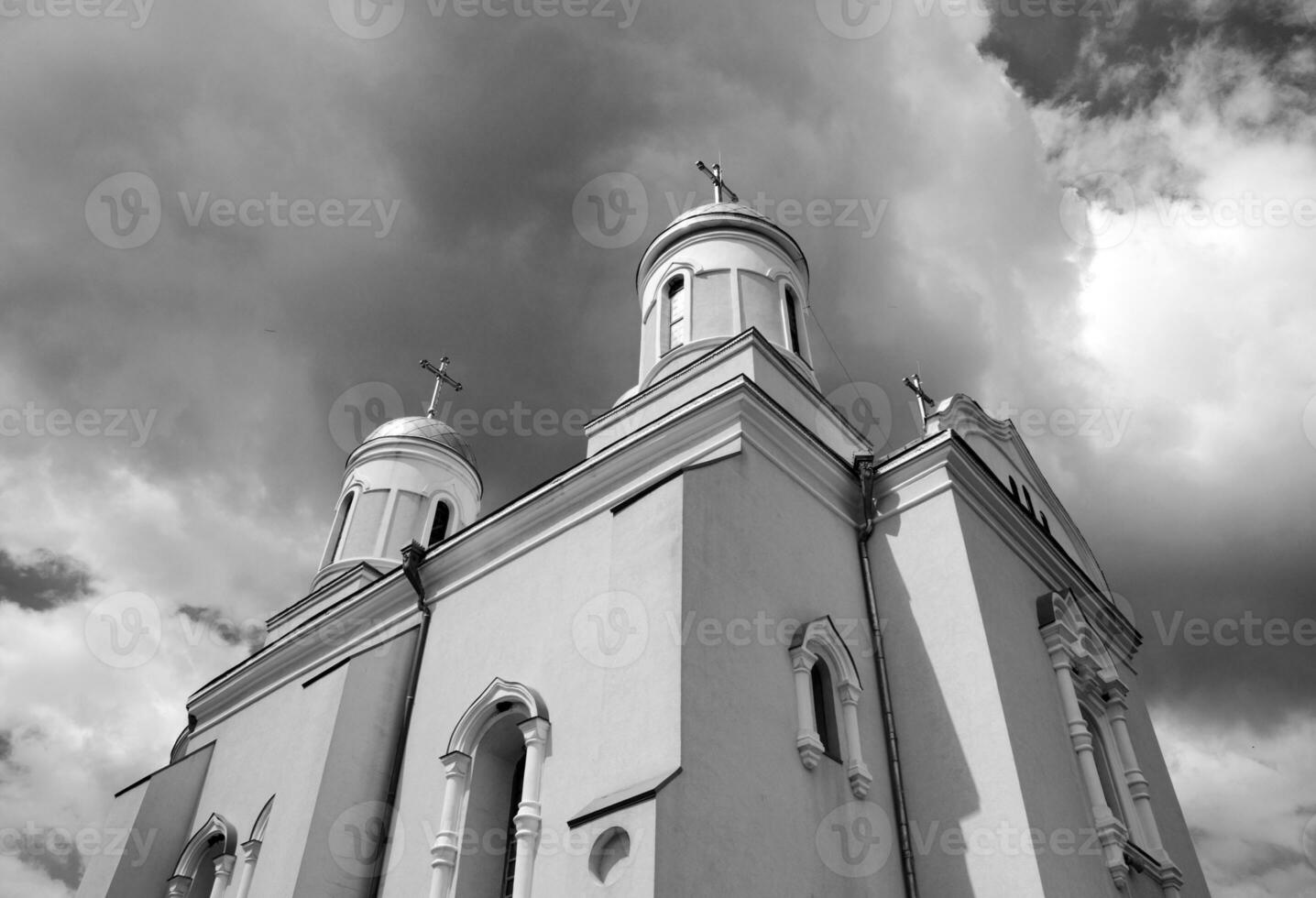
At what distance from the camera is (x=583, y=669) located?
1059 cm

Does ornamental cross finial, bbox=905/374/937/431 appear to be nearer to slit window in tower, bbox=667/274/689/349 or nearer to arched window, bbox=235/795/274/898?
slit window in tower, bbox=667/274/689/349

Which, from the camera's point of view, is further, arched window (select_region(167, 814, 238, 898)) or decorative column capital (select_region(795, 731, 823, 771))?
arched window (select_region(167, 814, 238, 898))

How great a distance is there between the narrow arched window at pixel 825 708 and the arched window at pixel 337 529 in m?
12.7

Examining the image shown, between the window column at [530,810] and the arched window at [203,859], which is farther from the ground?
the arched window at [203,859]

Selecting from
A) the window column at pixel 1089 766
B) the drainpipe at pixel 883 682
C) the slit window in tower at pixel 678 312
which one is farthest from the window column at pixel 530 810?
the slit window in tower at pixel 678 312

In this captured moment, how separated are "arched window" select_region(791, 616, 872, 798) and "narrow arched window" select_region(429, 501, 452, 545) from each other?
12.1m

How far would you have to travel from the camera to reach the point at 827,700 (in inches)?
421

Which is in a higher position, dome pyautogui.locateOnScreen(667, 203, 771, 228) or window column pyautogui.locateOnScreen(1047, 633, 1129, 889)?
dome pyautogui.locateOnScreen(667, 203, 771, 228)

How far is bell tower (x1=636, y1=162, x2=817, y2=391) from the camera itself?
52.2 feet

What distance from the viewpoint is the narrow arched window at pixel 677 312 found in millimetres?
16234

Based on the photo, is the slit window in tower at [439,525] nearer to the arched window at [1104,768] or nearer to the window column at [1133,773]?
the arched window at [1104,768]

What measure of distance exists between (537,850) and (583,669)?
1.86m

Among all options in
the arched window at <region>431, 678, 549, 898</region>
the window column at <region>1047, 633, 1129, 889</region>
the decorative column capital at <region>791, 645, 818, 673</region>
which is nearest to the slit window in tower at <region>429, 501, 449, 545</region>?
the arched window at <region>431, 678, 549, 898</region>

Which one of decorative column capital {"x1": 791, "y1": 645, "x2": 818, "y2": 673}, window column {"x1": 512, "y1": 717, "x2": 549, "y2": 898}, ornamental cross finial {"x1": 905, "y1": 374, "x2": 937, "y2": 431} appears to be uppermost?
ornamental cross finial {"x1": 905, "y1": 374, "x2": 937, "y2": 431}
